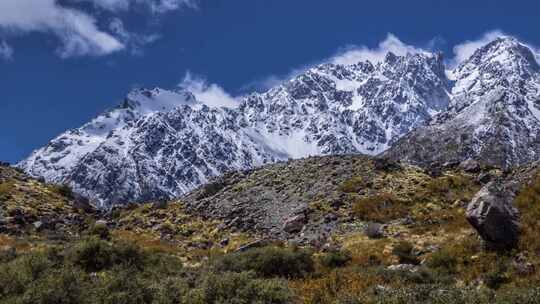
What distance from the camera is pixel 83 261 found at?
72.2 ft

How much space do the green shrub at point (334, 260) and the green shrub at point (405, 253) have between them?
1882 mm

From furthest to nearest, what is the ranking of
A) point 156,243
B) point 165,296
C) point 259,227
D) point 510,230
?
point 259,227
point 156,243
point 510,230
point 165,296

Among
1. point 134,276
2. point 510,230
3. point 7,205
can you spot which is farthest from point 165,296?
point 7,205

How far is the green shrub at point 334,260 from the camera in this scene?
74.6ft

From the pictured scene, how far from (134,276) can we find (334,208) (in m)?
16.7

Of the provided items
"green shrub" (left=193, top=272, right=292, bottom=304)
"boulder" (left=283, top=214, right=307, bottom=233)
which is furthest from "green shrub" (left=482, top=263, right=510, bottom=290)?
"boulder" (left=283, top=214, right=307, bottom=233)

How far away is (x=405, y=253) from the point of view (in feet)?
75.2

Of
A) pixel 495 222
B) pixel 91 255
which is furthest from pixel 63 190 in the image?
pixel 495 222

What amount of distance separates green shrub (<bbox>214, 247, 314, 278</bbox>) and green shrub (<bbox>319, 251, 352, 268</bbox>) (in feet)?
2.63

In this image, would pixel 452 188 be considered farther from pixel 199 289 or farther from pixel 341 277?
pixel 199 289

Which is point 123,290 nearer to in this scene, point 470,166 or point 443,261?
point 443,261

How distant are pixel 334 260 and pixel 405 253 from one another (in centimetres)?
273

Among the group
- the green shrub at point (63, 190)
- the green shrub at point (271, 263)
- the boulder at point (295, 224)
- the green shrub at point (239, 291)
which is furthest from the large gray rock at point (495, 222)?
the green shrub at point (63, 190)

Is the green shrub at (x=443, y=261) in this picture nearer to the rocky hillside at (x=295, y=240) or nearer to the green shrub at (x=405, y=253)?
the rocky hillside at (x=295, y=240)
